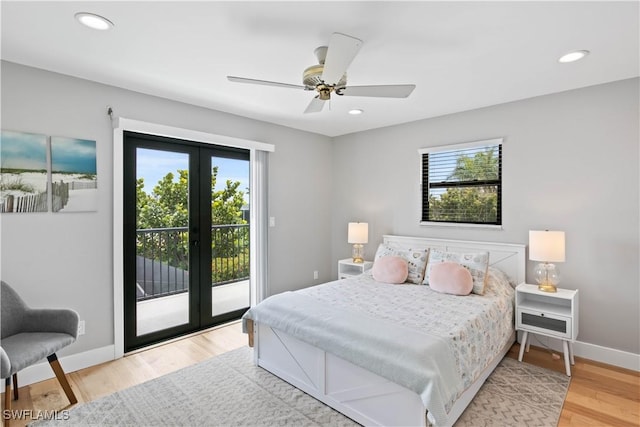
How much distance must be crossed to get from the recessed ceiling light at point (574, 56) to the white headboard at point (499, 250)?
1.75 m

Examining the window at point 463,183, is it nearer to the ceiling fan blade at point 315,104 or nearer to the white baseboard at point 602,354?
the white baseboard at point 602,354

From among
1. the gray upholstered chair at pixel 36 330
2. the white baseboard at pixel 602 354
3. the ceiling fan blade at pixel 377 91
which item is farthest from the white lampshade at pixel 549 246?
the gray upholstered chair at pixel 36 330

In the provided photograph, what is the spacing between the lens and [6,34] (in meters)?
2.11

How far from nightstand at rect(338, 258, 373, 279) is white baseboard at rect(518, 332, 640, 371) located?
2.05 meters

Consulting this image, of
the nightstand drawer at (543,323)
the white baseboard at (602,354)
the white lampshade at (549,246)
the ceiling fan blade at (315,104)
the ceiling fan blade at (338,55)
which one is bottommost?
the white baseboard at (602,354)

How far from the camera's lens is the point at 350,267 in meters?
4.64

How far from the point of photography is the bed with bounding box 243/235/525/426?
1.89 m

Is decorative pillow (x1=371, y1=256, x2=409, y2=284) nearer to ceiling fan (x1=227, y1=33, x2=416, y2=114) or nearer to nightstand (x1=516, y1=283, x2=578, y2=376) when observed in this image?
nightstand (x1=516, y1=283, x2=578, y2=376)

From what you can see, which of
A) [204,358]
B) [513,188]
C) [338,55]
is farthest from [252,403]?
[513,188]

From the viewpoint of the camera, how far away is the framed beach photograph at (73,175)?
269cm

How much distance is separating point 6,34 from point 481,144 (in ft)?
13.6

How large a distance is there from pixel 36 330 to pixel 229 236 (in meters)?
1.99

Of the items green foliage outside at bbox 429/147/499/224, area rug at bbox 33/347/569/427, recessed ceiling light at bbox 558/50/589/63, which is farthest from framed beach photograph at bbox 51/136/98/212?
recessed ceiling light at bbox 558/50/589/63

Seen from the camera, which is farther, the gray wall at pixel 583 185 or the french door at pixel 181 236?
the french door at pixel 181 236
